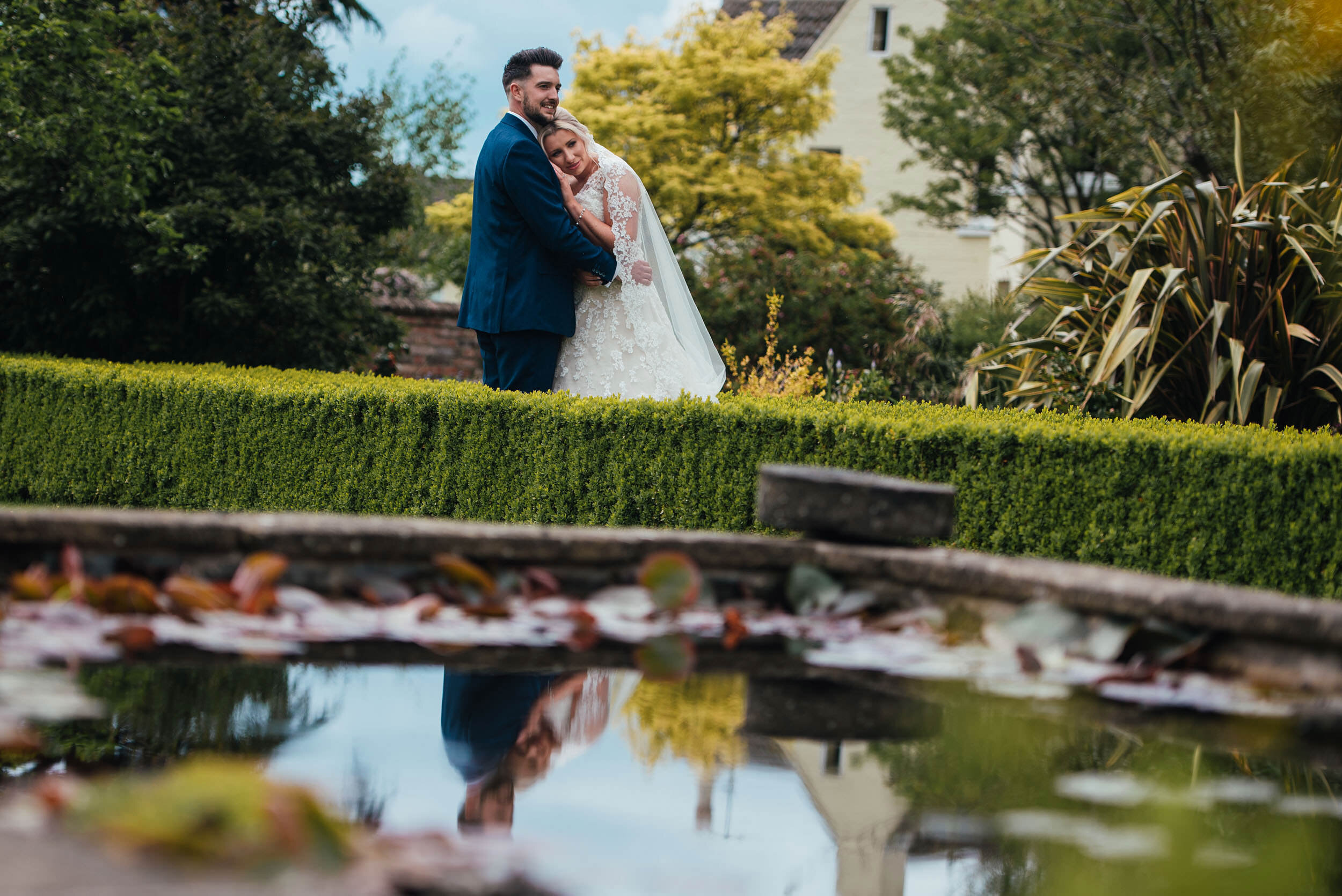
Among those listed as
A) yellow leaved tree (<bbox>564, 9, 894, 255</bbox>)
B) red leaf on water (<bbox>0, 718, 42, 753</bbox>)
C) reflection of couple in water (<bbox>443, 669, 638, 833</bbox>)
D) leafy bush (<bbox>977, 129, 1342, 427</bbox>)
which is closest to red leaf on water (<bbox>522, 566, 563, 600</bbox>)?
reflection of couple in water (<bbox>443, 669, 638, 833</bbox>)

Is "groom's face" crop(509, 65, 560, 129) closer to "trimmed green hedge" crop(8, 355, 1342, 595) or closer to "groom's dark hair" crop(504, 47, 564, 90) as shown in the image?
"groom's dark hair" crop(504, 47, 564, 90)

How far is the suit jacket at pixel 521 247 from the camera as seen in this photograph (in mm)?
5668

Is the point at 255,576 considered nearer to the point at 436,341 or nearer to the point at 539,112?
the point at 539,112

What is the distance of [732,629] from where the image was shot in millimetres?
2883

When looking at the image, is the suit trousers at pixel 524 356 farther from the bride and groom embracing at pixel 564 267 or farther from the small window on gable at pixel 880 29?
→ the small window on gable at pixel 880 29

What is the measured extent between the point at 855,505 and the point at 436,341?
13219 millimetres

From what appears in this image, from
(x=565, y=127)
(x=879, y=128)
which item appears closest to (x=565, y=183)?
(x=565, y=127)

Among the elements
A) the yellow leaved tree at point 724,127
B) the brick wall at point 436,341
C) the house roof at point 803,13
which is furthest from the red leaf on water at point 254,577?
the house roof at point 803,13

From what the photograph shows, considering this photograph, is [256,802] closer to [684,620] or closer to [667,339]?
[684,620]

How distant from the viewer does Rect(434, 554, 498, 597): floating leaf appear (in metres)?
2.80

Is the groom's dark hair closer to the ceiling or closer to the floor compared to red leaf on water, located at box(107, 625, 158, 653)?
→ closer to the ceiling

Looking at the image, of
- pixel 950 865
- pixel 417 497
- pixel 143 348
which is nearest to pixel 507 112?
pixel 417 497

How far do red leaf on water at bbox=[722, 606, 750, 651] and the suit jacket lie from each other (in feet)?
10.4

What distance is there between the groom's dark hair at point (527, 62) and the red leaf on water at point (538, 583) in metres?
3.40
